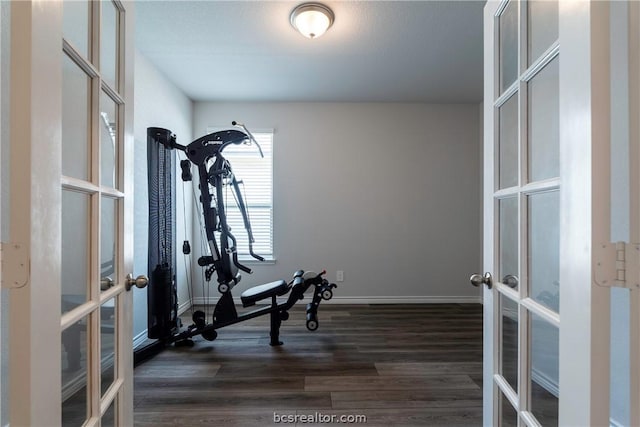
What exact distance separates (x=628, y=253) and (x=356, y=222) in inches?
120

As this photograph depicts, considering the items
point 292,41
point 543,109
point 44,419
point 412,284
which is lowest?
point 412,284

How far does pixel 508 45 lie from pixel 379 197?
264 centimetres

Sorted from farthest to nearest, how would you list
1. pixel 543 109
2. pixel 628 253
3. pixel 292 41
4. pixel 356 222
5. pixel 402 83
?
pixel 356 222 → pixel 402 83 → pixel 292 41 → pixel 543 109 → pixel 628 253

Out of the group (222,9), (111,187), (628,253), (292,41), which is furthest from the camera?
(292,41)

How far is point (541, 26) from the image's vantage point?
83cm

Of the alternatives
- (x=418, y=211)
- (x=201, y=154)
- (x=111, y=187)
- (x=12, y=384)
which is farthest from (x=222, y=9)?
(x=418, y=211)

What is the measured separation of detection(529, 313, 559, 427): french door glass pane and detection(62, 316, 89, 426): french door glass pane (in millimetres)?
1237

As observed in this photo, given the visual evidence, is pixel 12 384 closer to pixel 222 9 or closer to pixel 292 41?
pixel 222 9

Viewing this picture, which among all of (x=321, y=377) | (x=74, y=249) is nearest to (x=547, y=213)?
(x=74, y=249)

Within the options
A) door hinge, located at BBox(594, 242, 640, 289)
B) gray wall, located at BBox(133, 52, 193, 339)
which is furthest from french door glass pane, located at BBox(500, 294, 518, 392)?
gray wall, located at BBox(133, 52, 193, 339)

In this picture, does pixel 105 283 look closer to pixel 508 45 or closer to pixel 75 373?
pixel 75 373

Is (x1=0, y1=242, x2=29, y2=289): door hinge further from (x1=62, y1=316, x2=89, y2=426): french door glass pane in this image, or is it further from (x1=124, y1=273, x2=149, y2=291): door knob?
(x1=124, y1=273, x2=149, y2=291): door knob

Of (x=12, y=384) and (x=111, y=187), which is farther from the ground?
(x=111, y=187)

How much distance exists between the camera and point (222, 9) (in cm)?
198
